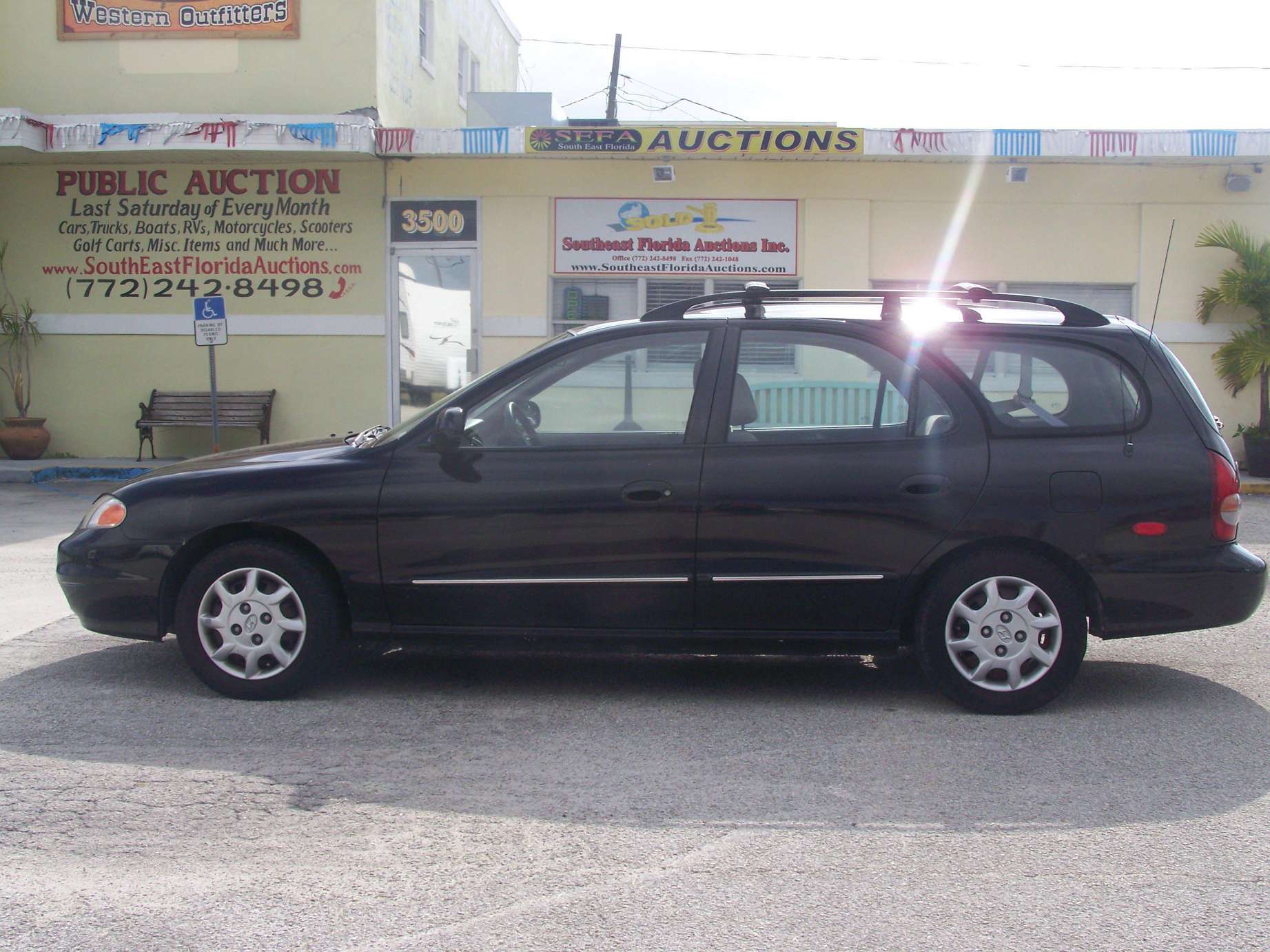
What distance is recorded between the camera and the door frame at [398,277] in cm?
1599

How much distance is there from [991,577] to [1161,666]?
1.58m

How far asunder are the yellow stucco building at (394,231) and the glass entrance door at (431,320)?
0.03 m

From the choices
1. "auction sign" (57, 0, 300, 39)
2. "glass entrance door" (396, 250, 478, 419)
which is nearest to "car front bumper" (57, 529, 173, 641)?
"glass entrance door" (396, 250, 478, 419)

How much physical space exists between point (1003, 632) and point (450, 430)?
2.38 metres

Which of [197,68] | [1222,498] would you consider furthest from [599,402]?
[197,68]

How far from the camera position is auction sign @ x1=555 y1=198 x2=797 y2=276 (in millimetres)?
15867

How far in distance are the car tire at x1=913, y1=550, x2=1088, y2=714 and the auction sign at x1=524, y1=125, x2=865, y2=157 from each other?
1040 centimetres

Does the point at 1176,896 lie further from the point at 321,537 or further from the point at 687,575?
the point at 321,537

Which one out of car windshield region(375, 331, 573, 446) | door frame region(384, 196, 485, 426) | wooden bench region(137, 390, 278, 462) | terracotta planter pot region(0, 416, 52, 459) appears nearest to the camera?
car windshield region(375, 331, 573, 446)

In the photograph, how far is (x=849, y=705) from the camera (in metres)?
5.29

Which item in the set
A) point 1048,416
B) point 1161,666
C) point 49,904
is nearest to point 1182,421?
point 1048,416

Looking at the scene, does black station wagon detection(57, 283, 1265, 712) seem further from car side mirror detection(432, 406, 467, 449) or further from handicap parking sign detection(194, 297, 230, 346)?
handicap parking sign detection(194, 297, 230, 346)

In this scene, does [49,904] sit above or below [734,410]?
below

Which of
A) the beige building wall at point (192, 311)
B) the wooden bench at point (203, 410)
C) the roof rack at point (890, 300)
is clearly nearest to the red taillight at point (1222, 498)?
the roof rack at point (890, 300)
